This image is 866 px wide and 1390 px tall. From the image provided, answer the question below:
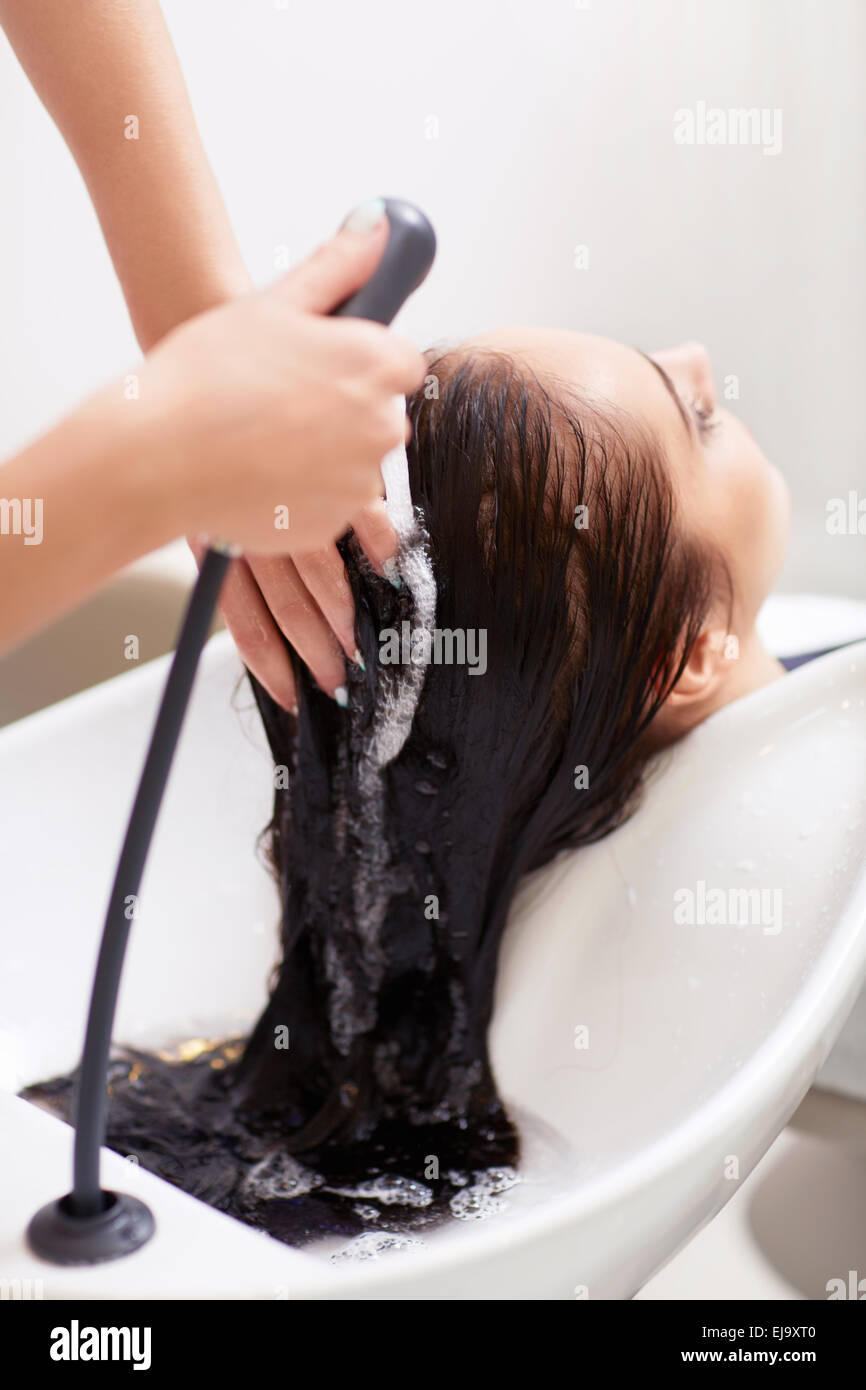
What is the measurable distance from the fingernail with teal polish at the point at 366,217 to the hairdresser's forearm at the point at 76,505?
147 millimetres

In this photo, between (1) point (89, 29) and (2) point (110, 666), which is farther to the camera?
(2) point (110, 666)

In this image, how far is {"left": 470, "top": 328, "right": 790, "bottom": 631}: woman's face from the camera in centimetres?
107

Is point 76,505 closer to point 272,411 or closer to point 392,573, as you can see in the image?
point 272,411

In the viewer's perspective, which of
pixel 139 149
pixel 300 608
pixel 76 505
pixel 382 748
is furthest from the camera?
pixel 382 748

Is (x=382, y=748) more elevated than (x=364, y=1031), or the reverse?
(x=382, y=748)

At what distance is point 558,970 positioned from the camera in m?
1.22

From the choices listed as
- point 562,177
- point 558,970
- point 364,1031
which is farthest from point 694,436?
point 562,177

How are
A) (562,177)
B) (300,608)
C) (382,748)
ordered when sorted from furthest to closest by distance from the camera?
(562,177) → (382,748) → (300,608)

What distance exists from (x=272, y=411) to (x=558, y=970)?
0.82 metres

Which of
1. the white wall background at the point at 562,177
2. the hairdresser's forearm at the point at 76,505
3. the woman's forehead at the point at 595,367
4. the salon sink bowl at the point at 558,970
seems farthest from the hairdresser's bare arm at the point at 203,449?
the white wall background at the point at 562,177
